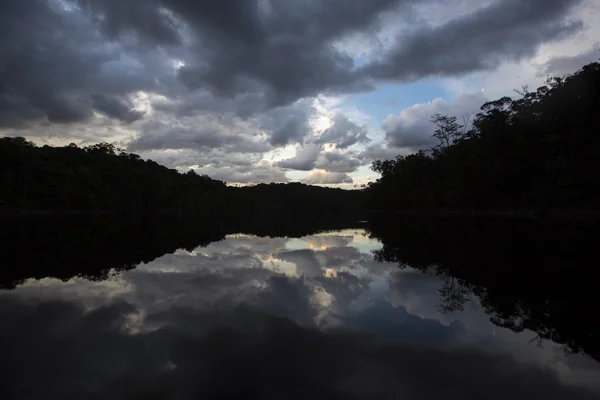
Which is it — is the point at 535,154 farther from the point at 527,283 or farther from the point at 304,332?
the point at 304,332

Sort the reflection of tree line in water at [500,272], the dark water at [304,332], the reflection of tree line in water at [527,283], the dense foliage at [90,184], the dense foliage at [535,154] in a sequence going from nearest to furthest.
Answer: the dark water at [304,332], the reflection of tree line in water at [527,283], the reflection of tree line in water at [500,272], the dense foliage at [535,154], the dense foliage at [90,184]

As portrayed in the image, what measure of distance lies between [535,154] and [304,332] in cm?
5519

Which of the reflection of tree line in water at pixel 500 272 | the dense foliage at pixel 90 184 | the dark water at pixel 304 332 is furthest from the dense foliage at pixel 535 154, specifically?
the dense foliage at pixel 90 184

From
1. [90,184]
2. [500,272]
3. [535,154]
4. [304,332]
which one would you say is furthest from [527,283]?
[90,184]

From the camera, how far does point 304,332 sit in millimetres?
6223

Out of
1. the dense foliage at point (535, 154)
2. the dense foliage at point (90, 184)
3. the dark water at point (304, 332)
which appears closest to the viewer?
the dark water at point (304, 332)

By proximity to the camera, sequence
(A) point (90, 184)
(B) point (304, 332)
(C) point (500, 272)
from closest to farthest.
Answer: (B) point (304, 332), (C) point (500, 272), (A) point (90, 184)

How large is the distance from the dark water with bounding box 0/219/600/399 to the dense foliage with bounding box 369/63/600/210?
3582 centimetres

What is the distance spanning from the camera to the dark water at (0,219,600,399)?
4309 millimetres

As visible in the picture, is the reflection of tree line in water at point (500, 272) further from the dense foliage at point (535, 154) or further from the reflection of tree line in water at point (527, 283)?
the dense foliage at point (535, 154)

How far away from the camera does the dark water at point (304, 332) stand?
431cm

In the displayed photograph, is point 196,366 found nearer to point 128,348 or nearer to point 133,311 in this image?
point 128,348

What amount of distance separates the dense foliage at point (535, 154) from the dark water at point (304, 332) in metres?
35.8

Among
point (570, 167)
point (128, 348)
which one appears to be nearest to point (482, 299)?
point (128, 348)
